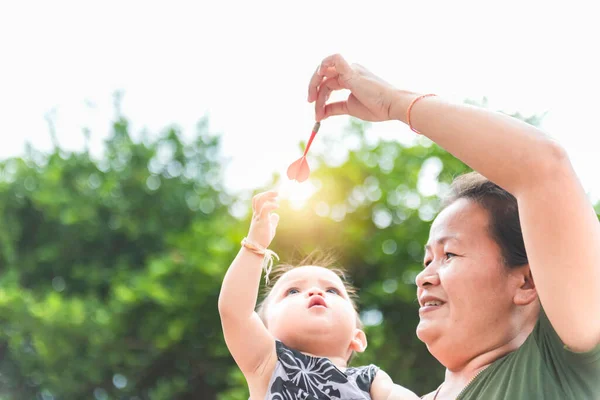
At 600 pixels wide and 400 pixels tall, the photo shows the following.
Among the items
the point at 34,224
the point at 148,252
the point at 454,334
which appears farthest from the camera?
the point at 34,224

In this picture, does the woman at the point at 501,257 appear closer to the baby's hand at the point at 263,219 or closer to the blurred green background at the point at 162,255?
the baby's hand at the point at 263,219

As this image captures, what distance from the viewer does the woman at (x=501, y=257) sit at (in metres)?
1.29

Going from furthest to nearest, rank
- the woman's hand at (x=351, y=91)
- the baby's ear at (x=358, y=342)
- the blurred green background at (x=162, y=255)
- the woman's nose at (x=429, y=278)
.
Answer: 1. the blurred green background at (x=162, y=255)
2. the baby's ear at (x=358, y=342)
3. the woman's nose at (x=429, y=278)
4. the woman's hand at (x=351, y=91)

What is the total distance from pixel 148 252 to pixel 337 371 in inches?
335

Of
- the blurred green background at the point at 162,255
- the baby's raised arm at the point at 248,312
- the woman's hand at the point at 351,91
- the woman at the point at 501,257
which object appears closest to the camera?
the woman at the point at 501,257

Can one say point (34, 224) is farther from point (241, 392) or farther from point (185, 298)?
point (241, 392)

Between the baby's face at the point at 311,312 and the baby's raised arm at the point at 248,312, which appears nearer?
the baby's raised arm at the point at 248,312

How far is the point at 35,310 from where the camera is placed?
26.1 feet

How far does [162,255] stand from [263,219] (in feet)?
23.8

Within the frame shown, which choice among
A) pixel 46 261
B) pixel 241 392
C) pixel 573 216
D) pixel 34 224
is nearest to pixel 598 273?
pixel 573 216

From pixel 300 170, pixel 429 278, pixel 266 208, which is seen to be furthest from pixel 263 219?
pixel 429 278

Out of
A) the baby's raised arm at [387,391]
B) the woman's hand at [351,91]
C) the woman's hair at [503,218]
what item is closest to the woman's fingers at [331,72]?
the woman's hand at [351,91]

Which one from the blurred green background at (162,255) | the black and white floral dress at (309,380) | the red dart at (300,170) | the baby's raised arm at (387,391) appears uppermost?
the red dart at (300,170)

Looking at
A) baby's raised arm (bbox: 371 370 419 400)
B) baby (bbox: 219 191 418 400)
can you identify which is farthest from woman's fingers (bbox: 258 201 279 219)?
baby's raised arm (bbox: 371 370 419 400)
